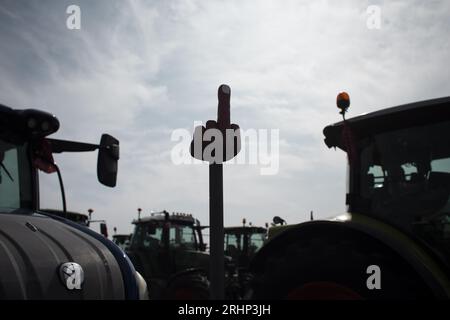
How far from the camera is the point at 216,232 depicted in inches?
72.2

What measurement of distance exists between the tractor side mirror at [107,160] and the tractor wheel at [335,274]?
1.34m

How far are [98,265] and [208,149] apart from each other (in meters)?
1.13

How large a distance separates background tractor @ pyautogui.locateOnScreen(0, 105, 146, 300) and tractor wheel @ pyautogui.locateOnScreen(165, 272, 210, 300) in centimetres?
493

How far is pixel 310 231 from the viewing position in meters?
3.13

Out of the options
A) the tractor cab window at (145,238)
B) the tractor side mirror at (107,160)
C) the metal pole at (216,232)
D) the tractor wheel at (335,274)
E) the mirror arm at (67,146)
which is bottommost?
the tractor cab window at (145,238)

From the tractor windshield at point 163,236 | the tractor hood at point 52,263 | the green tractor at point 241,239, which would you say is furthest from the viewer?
the green tractor at point 241,239

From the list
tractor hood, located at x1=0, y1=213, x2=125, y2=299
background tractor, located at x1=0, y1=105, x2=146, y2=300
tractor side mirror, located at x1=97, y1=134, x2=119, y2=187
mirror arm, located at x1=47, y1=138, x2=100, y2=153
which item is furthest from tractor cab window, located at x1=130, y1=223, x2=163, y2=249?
tractor hood, located at x1=0, y1=213, x2=125, y2=299

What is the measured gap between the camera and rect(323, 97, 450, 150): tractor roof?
117 inches

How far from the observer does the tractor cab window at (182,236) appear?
33.8 ft

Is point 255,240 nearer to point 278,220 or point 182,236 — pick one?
point 182,236

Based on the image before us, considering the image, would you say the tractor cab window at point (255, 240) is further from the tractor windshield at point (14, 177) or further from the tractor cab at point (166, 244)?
the tractor windshield at point (14, 177)

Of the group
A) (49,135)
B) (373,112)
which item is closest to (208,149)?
(373,112)

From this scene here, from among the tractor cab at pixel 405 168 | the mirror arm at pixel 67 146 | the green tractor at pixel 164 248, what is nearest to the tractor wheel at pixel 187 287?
the green tractor at pixel 164 248
